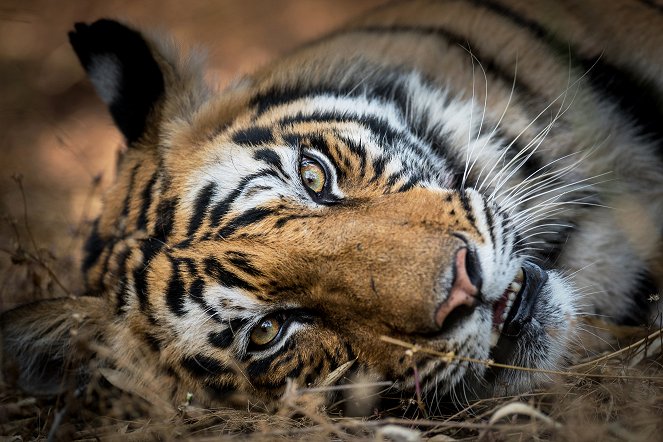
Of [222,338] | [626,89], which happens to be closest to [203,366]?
[222,338]

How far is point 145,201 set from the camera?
240cm

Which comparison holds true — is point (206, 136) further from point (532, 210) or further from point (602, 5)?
point (602, 5)

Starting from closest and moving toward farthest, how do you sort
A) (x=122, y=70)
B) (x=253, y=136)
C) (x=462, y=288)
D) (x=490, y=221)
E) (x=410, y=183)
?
(x=462, y=288) → (x=490, y=221) → (x=410, y=183) → (x=253, y=136) → (x=122, y=70)

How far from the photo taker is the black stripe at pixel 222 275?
2.01 metres

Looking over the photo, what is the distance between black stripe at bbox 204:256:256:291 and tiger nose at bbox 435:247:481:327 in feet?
1.89

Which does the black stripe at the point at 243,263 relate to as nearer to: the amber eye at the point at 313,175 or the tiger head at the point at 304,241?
the tiger head at the point at 304,241

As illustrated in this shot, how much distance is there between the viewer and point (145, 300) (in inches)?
85.7

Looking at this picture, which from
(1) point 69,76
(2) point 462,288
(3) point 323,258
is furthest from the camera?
(1) point 69,76

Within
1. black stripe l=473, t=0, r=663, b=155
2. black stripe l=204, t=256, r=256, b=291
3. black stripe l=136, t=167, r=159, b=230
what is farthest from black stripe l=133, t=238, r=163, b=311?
black stripe l=473, t=0, r=663, b=155

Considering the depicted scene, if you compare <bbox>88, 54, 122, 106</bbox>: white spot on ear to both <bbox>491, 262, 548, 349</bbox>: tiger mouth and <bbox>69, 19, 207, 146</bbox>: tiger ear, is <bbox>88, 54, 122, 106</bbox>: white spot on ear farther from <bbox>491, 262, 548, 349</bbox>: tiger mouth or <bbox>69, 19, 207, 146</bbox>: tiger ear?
<bbox>491, 262, 548, 349</bbox>: tiger mouth

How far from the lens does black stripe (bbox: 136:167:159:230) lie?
2338 millimetres

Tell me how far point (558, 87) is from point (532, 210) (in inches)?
18.0

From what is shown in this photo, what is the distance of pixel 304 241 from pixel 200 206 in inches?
18.0

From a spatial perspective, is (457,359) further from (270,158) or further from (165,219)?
(165,219)
